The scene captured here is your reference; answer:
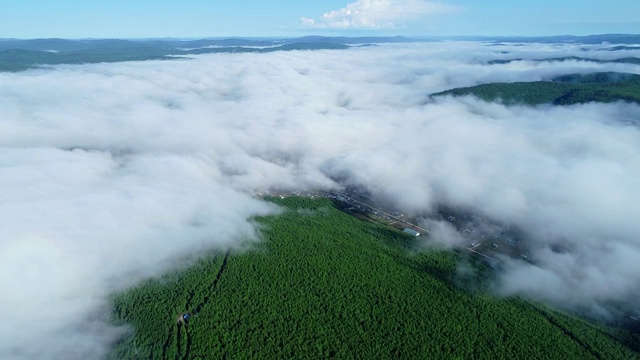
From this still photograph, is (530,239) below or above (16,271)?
below

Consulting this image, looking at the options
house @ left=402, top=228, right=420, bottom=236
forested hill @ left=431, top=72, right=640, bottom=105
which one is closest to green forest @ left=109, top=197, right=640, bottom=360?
house @ left=402, top=228, right=420, bottom=236

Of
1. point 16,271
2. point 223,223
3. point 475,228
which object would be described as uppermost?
point 16,271

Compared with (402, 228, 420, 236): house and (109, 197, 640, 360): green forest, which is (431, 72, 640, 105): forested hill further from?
(109, 197, 640, 360): green forest

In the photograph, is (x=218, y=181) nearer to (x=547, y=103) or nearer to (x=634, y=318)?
(x=634, y=318)

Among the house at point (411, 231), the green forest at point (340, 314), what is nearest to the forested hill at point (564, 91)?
the house at point (411, 231)

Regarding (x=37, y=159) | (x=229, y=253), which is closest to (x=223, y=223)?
(x=229, y=253)
